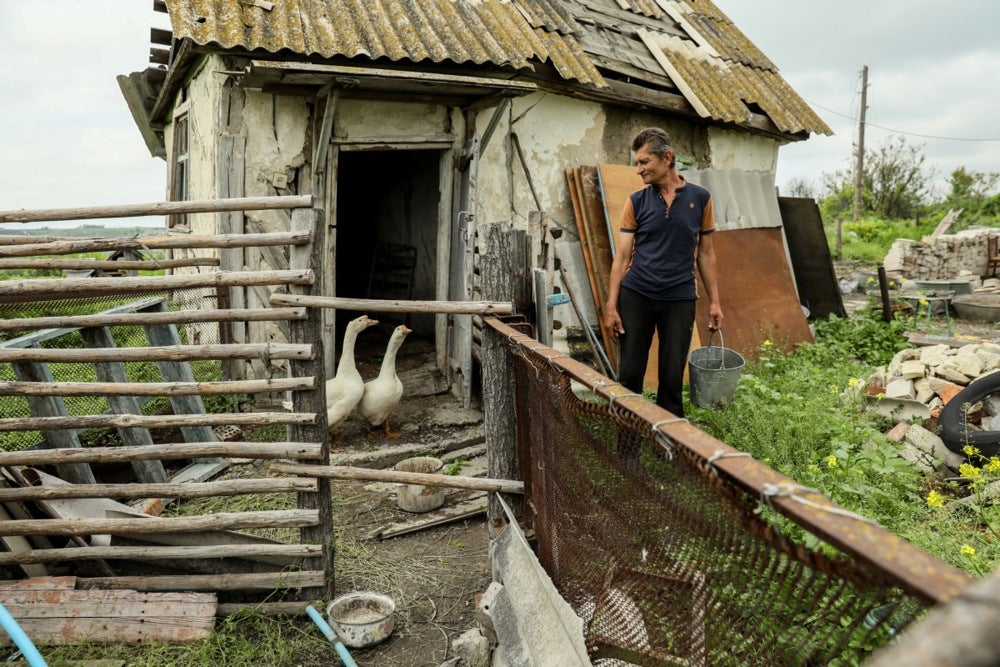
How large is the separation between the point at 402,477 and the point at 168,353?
129cm

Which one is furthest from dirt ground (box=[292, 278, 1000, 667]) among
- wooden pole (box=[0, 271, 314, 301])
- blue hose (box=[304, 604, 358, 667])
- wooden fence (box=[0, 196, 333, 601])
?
wooden pole (box=[0, 271, 314, 301])

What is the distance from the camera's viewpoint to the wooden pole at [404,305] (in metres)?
2.93

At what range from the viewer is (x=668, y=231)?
391 cm

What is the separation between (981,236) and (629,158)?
41.5 feet

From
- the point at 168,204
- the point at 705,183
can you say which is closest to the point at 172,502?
the point at 168,204

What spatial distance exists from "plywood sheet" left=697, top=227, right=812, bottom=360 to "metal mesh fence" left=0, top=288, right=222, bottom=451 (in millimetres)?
5009

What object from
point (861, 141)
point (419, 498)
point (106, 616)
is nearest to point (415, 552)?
point (419, 498)

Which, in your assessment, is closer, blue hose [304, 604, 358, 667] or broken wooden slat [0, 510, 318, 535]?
blue hose [304, 604, 358, 667]

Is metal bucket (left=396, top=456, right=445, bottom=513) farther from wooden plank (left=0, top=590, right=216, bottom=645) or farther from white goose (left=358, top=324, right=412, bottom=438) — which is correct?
wooden plank (left=0, top=590, right=216, bottom=645)

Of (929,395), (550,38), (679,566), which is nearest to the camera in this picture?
(679,566)

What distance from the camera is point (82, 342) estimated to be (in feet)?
18.2

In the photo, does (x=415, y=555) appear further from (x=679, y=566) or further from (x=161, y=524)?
(x=679, y=566)

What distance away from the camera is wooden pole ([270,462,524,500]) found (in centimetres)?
302

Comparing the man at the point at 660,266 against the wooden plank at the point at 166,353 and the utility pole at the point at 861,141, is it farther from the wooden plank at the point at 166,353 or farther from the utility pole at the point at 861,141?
the utility pole at the point at 861,141
